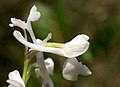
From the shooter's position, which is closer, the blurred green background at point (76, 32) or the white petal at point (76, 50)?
the white petal at point (76, 50)

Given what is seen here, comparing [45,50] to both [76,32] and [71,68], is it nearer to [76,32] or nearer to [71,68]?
[71,68]

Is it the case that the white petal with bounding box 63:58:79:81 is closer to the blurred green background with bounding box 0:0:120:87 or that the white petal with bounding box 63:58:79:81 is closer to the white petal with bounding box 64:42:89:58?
the white petal with bounding box 64:42:89:58

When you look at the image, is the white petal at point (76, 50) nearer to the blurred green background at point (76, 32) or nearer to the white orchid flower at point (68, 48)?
the white orchid flower at point (68, 48)

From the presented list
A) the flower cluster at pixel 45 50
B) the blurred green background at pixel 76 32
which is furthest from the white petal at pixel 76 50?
the blurred green background at pixel 76 32

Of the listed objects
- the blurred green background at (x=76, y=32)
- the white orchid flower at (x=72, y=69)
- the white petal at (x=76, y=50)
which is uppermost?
the blurred green background at (x=76, y=32)

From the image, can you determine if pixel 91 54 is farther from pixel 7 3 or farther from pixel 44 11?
pixel 7 3
